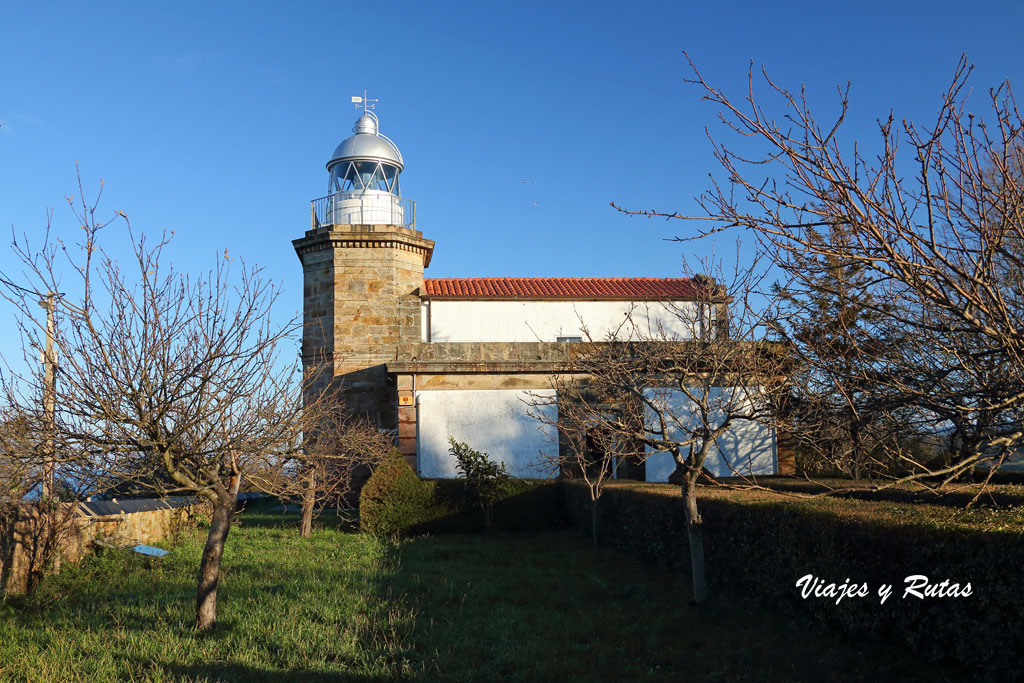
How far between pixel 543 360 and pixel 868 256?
16051mm

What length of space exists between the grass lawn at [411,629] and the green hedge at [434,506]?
4.32 m

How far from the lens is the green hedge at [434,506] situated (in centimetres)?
1652

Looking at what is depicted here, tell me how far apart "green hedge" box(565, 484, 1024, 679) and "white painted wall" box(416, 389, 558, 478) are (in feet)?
32.3

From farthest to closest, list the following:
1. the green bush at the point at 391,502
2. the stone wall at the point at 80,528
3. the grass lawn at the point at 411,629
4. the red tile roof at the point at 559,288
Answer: the red tile roof at the point at 559,288
the green bush at the point at 391,502
the stone wall at the point at 80,528
the grass lawn at the point at 411,629

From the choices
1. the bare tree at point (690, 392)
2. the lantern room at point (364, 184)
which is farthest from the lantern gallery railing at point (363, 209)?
the bare tree at point (690, 392)

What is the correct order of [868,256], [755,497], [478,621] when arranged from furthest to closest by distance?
[755,497]
[478,621]
[868,256]

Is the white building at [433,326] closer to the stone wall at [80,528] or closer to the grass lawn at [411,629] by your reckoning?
the stone wall at [80,528]

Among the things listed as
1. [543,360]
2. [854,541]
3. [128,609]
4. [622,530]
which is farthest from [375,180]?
[854,541]

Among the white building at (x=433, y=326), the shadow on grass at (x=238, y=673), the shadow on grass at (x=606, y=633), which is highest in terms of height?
the white building at (x=433, y=326)

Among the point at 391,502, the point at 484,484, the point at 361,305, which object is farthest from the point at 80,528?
the point at 361,305

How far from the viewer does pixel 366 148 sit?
23672 mm

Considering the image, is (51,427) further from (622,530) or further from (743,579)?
(622,530)

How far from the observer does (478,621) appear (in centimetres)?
827

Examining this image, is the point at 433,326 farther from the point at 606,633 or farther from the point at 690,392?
the point at 606,633
